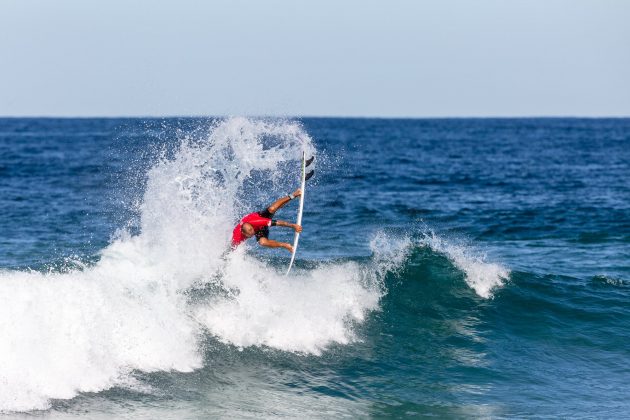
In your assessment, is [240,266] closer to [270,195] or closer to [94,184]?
[270,195]

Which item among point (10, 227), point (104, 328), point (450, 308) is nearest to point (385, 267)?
point (450, 308)

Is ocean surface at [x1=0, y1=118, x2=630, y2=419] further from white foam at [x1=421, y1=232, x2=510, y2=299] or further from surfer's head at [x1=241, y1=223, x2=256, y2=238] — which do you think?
surfer's head at [x1=241, y1=223, x2=256, y2=238]

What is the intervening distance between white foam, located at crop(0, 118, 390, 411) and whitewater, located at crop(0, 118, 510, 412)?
21 mm

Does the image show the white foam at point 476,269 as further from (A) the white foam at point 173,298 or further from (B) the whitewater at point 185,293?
(A) the white foam at point 173,298

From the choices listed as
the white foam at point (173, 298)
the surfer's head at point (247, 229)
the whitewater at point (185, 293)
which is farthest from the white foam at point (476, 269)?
the surfer's head at point (247, 229)

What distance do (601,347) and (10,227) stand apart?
1690 cm

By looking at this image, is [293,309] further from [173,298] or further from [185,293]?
[173,298]

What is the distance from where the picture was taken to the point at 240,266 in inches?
571

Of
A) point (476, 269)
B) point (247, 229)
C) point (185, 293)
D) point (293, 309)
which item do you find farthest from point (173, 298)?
point (476, 269)

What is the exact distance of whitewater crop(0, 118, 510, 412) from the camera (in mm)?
10797

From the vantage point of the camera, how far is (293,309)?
13758 millimetres

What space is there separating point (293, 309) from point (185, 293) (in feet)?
6.39

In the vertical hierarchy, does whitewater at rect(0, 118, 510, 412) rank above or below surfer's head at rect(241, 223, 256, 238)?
below

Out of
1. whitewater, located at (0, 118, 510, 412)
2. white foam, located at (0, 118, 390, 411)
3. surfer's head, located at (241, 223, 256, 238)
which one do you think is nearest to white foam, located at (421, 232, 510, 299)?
whitewater, located at (0, 118, 510, 412)
